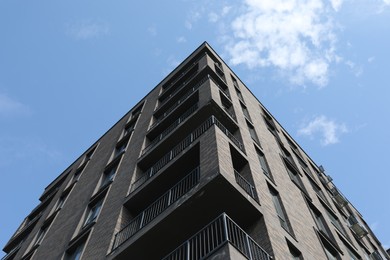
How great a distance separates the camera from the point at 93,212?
1950 centimetres

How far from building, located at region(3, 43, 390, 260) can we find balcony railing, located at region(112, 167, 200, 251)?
0.06 m

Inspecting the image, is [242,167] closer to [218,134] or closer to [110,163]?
[218,134]

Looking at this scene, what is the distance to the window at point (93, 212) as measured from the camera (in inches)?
731

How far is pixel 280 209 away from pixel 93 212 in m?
9.15

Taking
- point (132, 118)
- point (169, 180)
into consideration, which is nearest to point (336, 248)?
point (169, 180)

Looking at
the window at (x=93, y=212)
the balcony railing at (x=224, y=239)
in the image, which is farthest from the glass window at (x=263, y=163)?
the window at (x=93, y=212)

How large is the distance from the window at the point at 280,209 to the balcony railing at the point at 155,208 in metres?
3.27

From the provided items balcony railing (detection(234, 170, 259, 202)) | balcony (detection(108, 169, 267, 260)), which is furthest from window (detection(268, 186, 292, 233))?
balcony (detection(108, 169, 267, 260))

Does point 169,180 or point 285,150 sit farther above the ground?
point 285,150

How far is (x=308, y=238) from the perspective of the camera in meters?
15.1

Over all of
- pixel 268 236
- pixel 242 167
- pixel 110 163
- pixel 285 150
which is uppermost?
pixel 285 150

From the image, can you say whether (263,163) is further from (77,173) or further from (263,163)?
(77,173)

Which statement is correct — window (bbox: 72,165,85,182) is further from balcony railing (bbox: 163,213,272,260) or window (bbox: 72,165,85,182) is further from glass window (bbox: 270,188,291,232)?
balcony railing (bbox: 163,213,272,260)

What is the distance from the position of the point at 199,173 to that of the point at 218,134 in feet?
6.81
